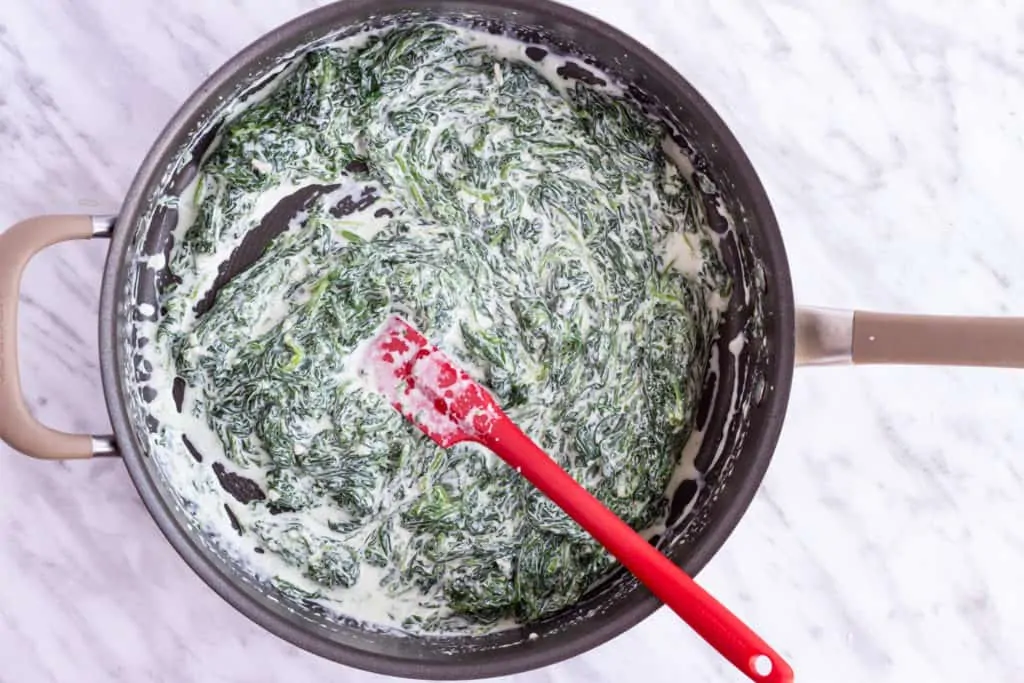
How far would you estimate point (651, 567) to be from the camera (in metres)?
1.89

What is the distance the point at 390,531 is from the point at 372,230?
74 cm

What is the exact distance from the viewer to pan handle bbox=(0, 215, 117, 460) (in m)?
1.93

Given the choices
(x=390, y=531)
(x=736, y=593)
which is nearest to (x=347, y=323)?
(x=390, y=531)

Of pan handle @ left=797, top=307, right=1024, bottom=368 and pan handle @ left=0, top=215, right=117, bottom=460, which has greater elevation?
pan handle @ left=797, top=307, right=1024, bottom=368

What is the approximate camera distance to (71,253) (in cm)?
239

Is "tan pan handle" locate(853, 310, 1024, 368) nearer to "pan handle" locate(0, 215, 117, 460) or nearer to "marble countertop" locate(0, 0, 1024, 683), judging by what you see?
"marble countertop" locate(0, 0, 1024, 683)

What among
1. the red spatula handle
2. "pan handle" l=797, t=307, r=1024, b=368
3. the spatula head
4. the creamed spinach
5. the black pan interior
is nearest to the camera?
the red spatula handle

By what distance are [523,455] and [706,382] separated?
555 mm

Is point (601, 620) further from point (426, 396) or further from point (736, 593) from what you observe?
point (426, 396)

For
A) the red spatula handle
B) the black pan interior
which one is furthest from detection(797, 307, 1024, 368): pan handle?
the red spatula handle

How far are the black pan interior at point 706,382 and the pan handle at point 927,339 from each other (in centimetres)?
12

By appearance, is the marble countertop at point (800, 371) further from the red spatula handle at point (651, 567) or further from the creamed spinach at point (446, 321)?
the red spatula handle at point (651, 567)

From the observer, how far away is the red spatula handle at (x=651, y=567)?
1.76 metres

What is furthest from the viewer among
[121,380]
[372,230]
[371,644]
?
[372,230]
